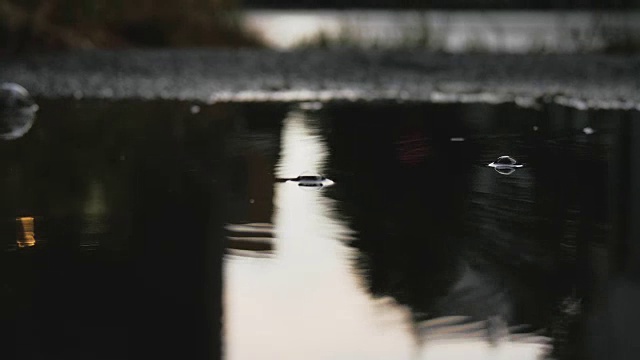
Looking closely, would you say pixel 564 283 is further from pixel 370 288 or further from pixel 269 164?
pixel 269 164

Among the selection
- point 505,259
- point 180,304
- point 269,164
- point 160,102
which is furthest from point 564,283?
point 160,102

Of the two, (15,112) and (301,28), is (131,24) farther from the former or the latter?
(15,112)

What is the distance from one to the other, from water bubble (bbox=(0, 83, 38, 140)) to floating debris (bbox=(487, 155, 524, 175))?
1.95 metres

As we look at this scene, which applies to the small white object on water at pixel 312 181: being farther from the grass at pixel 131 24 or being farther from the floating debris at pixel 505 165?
the grass at pixel 131 24

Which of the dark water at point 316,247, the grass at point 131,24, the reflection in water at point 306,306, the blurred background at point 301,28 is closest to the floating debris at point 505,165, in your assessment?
the dark water at point 316,247

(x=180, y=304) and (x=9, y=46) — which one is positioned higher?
(x=9, y=46)

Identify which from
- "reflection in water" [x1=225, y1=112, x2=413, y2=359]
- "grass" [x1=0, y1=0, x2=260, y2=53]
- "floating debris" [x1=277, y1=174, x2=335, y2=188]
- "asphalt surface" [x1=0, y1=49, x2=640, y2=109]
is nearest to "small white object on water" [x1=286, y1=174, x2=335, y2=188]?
"floating debris" [x1=277, y1=174, x2=335, y2=188]

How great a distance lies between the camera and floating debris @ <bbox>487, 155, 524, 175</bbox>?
11.8 feet

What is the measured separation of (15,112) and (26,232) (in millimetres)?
2940

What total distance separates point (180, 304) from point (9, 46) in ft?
25.0

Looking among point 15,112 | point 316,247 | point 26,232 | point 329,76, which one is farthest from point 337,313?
point 329,76

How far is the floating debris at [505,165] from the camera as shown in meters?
3.59

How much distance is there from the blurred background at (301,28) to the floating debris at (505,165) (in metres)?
5.93

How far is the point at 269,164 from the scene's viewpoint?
3709 millimetres
